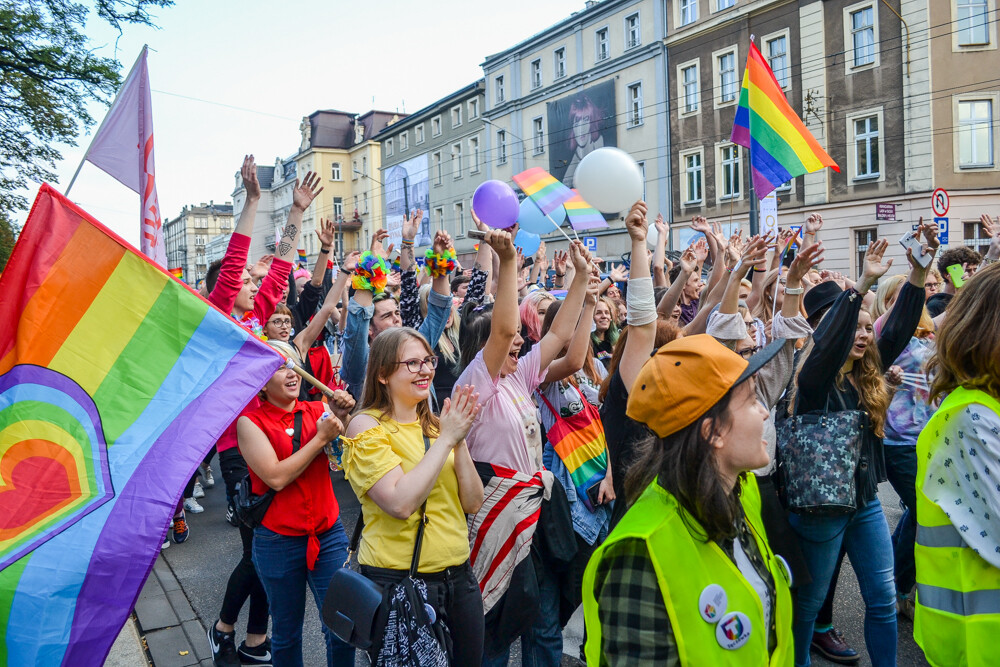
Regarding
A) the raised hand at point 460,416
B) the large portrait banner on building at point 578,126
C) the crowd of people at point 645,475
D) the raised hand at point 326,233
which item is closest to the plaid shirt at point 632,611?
the crowd of people at point 645,475

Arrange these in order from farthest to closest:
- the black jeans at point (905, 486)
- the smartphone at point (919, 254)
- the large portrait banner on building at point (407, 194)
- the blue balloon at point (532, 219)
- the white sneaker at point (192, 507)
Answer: the large portrait banner on building at point (407, 194)
the blue balloon at point (532, 219)
the white sneaker at point (192, 507)
the black jeans at point (905, 486)
the smartphone at point (919, 254)

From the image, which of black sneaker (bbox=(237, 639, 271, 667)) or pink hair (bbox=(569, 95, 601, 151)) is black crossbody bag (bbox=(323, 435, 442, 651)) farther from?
pink hair (bbox=(569, 95, 601, 151))

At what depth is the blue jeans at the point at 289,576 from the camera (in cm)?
333

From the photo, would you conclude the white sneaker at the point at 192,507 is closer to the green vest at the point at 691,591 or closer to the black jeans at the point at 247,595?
the black jeans at the point at 247,595

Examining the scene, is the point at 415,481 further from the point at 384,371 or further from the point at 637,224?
the point at 637,224

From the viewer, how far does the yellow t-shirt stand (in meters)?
2.72

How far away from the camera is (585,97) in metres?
33.3

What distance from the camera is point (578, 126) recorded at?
33562 millimetres

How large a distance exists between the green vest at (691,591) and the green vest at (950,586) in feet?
1.41

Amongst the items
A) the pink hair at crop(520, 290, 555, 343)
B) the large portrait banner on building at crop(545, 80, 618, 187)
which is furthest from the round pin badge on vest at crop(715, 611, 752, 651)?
the large portrait banner on building at crop(545, 80, 618, 187)

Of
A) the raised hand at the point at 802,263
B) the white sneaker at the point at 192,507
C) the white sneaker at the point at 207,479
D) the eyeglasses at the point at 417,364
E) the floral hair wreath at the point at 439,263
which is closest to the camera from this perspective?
the eyeglasses at the point at 417,364

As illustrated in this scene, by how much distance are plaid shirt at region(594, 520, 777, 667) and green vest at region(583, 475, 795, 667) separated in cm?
2

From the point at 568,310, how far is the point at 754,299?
219 cm

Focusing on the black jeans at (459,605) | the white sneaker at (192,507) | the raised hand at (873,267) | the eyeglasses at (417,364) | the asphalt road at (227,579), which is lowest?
the asphalt road at (227,579)
